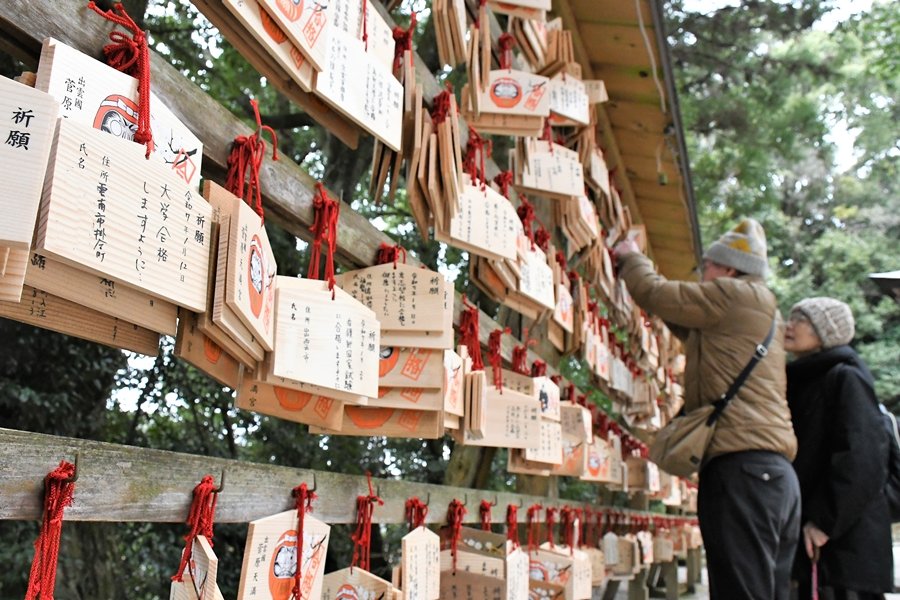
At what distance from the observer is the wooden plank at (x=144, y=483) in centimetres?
109

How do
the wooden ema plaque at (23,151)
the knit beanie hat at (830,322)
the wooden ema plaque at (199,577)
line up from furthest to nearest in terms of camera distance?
the knit beanie hat at (830,322) < the wooden ema plaque at (199,577) < the wooden ema plaque at (23,151)

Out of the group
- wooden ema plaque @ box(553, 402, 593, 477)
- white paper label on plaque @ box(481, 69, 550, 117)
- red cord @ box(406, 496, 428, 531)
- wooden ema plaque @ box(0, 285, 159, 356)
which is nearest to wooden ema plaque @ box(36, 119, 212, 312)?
wooden ema plaque @ box(0, 285, 159, 356)

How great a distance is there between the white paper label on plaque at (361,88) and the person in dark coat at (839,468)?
8.08 feet

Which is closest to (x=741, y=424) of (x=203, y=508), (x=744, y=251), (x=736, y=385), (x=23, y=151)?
(x=736, y=385)

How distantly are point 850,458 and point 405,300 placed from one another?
2.28 m

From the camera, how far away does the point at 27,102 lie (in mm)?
864

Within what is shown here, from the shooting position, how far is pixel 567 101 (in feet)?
10.4

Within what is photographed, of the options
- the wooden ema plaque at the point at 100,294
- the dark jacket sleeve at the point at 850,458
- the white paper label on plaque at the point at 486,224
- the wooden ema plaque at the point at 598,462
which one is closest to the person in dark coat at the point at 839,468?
the dark jacket sleeve at the point at 850,458

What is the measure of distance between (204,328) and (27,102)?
16.5 inches

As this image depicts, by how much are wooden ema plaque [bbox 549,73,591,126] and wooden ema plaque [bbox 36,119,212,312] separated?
6.99 feet

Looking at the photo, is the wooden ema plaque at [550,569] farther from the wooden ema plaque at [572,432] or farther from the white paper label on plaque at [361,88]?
the white paper label on plaque at [361,88]

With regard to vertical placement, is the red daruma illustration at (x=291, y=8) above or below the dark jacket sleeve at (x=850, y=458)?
above

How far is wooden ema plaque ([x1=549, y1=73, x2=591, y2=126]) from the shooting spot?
10.2ft

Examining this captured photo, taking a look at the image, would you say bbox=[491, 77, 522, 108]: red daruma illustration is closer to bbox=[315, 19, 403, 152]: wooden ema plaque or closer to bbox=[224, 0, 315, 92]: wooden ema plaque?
bbox=[315, 19, 403, 152]: wooden ema plaque
